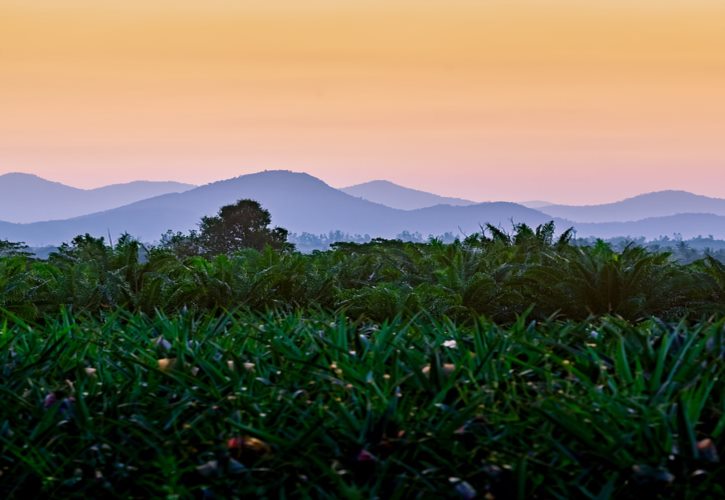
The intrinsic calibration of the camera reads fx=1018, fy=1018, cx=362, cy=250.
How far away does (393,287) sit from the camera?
29.9 ft

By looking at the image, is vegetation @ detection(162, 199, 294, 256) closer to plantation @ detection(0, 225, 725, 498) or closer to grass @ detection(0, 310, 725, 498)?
plantation @ detection(0, 225, 725, 498)

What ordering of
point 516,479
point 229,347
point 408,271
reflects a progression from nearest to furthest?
point 516,479 < point 229,347 < point 408,271

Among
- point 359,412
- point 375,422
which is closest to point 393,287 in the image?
point 359,412

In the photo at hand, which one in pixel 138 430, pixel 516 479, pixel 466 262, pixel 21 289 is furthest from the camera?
pixel 466 262

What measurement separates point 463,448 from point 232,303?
6422 millimetres

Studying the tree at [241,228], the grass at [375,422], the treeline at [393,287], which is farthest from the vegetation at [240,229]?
the grass at [375,422]

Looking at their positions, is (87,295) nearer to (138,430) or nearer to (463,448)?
(138,430)

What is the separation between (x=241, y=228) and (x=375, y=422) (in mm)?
33798

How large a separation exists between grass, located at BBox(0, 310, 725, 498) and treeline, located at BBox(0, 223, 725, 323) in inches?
182

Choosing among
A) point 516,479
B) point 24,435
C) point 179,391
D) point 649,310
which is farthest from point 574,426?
point 649,310

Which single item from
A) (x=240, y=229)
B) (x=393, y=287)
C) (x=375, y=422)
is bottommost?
(x=375, y=422)

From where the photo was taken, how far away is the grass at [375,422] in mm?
3451

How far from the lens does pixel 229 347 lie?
15.4 ft

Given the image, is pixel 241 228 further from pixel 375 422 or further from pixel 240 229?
pixel 375 422
